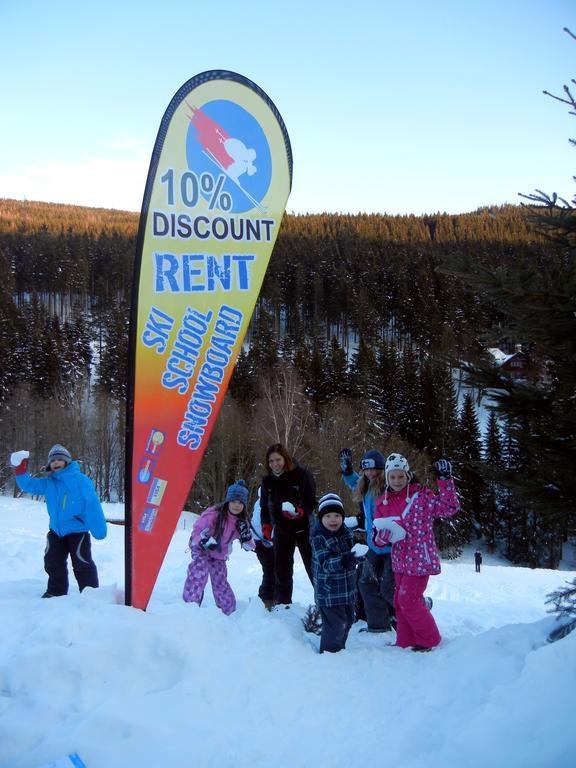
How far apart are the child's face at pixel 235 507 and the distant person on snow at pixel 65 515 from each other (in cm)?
132

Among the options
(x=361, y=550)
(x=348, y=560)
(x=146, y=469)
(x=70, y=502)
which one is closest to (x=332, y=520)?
(x=348, y=560)

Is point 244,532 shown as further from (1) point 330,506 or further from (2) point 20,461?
(2) point 20,461

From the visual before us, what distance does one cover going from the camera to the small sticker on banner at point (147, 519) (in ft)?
16.4

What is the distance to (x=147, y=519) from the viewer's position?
5016mm

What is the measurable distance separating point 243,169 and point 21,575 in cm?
607

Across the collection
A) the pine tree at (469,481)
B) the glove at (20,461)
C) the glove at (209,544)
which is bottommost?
the pine tree at (469,481)

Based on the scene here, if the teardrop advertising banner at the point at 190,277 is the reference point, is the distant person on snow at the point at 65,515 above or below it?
below

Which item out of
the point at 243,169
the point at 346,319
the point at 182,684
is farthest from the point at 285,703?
the point at 346,319

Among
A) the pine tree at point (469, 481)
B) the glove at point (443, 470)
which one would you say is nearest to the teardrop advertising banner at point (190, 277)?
the glove at point (443, 470)

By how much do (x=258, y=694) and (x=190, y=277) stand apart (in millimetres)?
3454

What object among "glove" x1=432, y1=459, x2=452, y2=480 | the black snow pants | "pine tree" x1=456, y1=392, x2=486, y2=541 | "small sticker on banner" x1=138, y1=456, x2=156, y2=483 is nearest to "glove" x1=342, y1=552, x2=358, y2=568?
"glove" x1=432, y1=459, x2=452, y2=480

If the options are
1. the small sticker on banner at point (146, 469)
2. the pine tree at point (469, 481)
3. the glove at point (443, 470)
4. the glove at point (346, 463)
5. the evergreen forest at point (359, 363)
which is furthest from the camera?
the pine tree at point (469, 481)

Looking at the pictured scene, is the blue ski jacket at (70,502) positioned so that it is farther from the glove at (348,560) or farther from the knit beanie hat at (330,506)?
the glove at (348,560)

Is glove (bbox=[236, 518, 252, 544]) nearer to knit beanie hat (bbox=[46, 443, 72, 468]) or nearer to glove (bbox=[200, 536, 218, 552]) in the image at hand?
glove (bbox=[200, 536, 218, 552])
